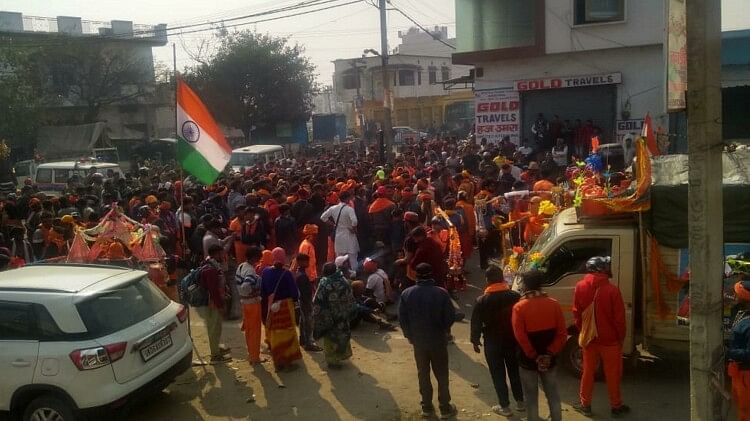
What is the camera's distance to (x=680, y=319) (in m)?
6.52

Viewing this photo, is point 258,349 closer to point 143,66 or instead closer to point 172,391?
point 172,391

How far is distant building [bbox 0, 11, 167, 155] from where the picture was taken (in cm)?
3759

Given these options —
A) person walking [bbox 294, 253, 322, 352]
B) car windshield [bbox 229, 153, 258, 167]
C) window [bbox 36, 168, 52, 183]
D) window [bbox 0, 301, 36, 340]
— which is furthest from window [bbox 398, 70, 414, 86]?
window [bbox 0, 301, 36, 340]

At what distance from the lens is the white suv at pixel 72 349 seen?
5.84 meters

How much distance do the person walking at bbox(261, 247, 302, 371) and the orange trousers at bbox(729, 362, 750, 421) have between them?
4.71 metres

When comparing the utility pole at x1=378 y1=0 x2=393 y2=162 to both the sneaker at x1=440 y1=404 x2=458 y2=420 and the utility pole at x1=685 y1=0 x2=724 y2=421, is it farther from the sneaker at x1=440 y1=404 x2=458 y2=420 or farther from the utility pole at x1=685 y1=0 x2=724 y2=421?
the utility pole at x1=685 y1=0 x2=724 y2=421

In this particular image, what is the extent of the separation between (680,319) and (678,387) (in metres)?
0.88

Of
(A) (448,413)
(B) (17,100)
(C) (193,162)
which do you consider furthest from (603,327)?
(B) (17,100)

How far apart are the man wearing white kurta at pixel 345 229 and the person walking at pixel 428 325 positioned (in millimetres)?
4453

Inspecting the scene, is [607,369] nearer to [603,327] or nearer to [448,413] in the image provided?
[603,327]

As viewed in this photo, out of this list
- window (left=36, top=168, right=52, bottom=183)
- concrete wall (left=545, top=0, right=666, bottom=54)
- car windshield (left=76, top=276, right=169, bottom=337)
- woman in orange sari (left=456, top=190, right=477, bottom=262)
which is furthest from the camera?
window (left=36, top=168, right=52, bottom=183)

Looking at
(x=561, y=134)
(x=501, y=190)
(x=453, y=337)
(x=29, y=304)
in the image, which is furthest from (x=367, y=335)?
(x=561, y=134)

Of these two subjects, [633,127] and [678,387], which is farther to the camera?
[633,127]

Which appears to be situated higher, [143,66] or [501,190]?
[143,66]
